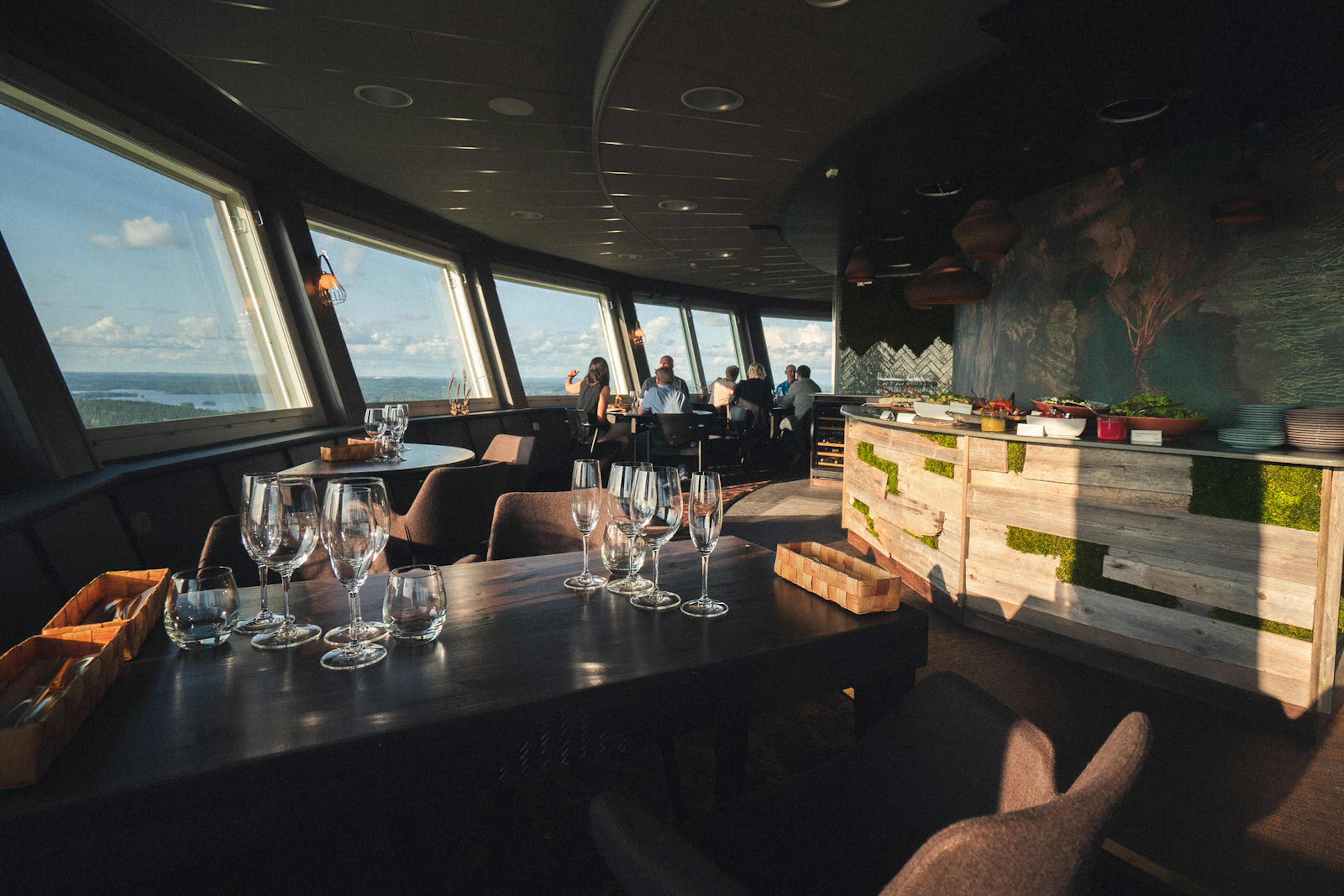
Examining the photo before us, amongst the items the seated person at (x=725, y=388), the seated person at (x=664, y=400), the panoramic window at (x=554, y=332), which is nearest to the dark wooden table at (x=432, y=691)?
the seated person at (x=664, y=400)

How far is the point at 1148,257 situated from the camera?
4129mm

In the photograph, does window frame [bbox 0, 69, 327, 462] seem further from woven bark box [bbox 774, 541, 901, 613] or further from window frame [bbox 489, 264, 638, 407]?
woven bark box [bbox 774, 541, 901, 613]

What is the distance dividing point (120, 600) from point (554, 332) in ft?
28.8

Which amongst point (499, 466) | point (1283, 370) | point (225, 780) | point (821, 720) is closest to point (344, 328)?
point (499, 466)

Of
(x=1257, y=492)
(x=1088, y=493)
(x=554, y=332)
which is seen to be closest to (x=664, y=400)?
(x=554, y=332)

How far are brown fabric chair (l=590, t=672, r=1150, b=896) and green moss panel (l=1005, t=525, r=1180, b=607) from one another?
7.06ft

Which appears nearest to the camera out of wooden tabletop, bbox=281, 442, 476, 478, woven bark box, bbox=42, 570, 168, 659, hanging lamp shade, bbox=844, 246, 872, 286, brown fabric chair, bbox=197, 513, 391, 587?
woven bark box, bbox=42, 570, 168, 659

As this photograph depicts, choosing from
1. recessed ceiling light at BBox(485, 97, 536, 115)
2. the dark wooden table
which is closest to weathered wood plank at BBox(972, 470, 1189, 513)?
the dark wooden table

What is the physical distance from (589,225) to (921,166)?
398 cm

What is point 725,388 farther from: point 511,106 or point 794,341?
point 794,341

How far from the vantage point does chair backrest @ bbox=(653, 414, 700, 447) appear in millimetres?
6617

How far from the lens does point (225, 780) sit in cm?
68

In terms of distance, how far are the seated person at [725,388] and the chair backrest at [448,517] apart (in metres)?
5.45

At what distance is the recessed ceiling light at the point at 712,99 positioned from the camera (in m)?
3.70
